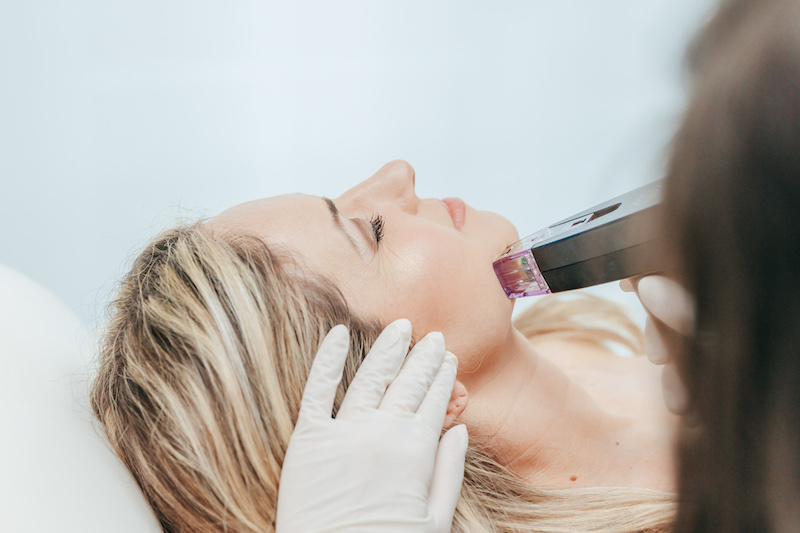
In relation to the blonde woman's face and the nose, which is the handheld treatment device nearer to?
the blonde woman's face

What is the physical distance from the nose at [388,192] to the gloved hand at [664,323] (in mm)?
429

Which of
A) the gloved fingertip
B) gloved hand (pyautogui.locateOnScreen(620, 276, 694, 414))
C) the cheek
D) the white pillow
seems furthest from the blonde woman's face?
the white pillow

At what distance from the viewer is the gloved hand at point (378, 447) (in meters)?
0.80

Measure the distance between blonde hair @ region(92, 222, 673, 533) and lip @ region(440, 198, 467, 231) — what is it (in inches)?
11.5

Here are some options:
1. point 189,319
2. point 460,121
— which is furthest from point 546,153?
point 189,319

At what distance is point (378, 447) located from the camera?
82cm

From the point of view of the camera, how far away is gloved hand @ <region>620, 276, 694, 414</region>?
770 millimetres

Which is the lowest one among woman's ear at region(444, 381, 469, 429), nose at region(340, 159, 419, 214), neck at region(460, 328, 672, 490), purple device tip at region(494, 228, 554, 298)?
neck at region(460, 328, 672, 490)

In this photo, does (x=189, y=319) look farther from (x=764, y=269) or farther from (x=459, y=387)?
(x=764, y=269)

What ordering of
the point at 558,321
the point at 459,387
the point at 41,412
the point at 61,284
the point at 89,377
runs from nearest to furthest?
1. the point at 41,412
2. the point at 459,387
3. the point at 89,377
4. the point at 61,284
5. the point at 558,321

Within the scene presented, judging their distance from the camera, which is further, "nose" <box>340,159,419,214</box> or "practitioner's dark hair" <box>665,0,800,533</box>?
"nose" <box>340,159,419,214</box>

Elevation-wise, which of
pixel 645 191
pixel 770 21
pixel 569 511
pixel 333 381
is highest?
pixel 770 21

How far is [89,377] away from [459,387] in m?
0.71

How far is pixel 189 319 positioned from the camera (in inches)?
36.3
